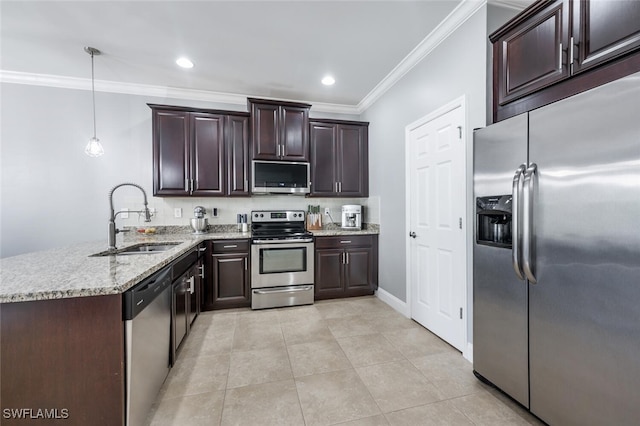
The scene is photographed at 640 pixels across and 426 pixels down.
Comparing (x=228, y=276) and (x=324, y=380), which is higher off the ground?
(x=228, y=276)

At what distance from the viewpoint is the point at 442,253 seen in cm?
251

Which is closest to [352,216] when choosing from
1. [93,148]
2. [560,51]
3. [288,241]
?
[288,241]

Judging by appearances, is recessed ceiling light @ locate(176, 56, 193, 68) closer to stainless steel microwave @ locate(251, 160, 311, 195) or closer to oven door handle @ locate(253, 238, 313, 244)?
stainless steel microwave @ locate(251, 160, 311, 195)

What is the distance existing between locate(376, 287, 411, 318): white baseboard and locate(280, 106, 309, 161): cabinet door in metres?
2.10

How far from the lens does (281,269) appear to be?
3.41m

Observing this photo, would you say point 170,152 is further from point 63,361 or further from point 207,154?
point 63,361

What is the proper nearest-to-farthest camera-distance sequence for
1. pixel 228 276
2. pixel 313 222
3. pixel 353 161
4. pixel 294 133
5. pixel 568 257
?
pixel 568 257 → pixel 228 276 → pixel 294 133 → pixel 353 161 → pixel 313 222

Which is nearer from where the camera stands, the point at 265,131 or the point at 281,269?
the point at 281,269

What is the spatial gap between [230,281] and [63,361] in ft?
6.93

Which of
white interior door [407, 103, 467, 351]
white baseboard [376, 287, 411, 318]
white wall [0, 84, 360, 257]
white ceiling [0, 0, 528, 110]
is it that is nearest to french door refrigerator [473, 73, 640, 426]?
white interior door [407, 103, 467, 351]

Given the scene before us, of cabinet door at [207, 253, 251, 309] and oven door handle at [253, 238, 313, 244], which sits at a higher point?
oven door handle at [253, 238, 313, 244]

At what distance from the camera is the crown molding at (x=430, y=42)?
2076mm

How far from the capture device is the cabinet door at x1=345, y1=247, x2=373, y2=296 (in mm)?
3688

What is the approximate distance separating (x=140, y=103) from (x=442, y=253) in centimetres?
412
